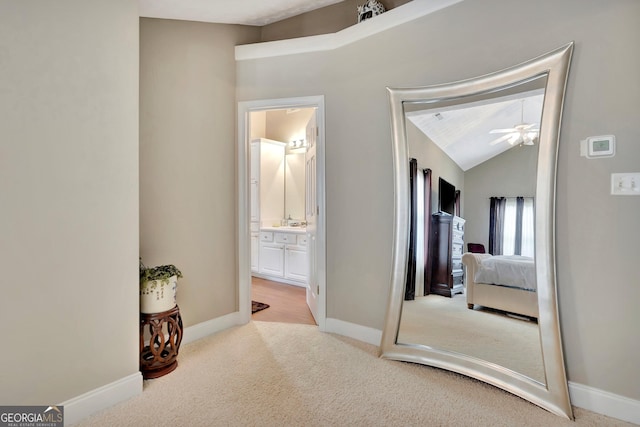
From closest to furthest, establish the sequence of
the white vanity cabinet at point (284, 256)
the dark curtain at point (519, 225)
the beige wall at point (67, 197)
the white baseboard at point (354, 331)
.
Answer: the beige wall at point (67, 197)
the dark curtain at point (519, 225)
the white baseboard at point (354, 331)
the white vanity cabinet at point (284, 256)

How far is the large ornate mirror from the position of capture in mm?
1859

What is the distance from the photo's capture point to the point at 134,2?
6.42 feet

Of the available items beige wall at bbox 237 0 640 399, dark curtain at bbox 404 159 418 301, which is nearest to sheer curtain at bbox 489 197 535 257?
beige wall at bbox 237 0 640 399

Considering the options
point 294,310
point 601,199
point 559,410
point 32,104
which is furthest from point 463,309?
point 32,104

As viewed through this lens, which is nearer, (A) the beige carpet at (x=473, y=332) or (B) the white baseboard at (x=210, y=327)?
(A) the beige carpet at (x=473, y=332)

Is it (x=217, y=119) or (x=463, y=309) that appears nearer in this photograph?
(x=463, y=309)

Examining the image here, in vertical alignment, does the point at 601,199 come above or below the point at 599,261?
above

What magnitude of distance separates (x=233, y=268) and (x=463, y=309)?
1.99m

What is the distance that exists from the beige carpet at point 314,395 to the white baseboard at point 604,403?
48mm

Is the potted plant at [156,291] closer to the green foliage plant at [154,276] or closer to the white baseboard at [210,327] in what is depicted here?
the green foliage plant at [154,276]

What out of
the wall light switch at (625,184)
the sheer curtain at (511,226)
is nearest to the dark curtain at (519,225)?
the sheer curtain at (511,226)

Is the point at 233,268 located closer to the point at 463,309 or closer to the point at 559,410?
the point at 463,309

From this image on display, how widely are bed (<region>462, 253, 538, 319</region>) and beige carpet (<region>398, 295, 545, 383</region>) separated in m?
0.06

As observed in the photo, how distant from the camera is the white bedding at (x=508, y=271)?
193 centimetres
